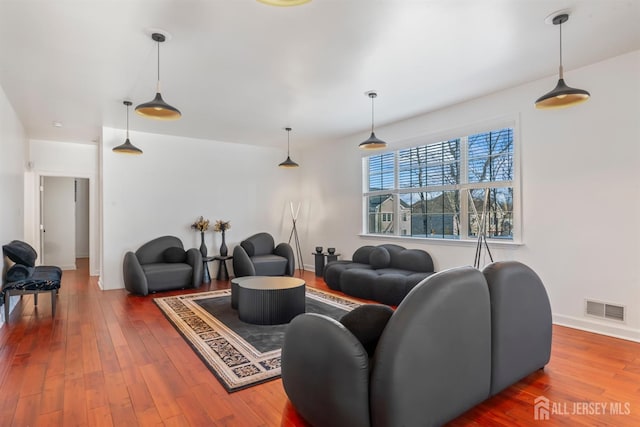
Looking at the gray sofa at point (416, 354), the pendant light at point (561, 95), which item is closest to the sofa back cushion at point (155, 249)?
the gray sofa at point (416, 354)

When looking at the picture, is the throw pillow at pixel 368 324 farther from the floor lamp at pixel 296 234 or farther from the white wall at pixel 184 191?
the floor lamp at pixel 296 234

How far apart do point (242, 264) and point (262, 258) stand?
0.55 metres

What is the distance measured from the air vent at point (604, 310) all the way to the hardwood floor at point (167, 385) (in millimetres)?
239

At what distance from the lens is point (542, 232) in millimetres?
4160

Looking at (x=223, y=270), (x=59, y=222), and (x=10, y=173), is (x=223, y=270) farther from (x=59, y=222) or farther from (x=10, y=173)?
(x=59, y=222)

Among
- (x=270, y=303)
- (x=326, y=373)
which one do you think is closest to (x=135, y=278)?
(x=270, y=303)

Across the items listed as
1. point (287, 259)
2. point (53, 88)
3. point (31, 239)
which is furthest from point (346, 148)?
point (31, 239)

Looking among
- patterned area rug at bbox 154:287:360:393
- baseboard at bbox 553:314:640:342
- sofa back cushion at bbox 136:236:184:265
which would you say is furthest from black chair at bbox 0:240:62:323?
baseboard at bbox 553:314:640:342

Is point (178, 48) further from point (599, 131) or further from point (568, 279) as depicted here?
point (568, 279)

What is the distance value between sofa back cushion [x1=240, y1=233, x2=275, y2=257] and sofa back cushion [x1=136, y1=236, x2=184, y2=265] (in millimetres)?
1296

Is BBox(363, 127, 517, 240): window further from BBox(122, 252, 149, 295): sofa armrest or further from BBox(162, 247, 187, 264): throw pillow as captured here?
BBox(122, 252, 149, 295): sofa armrest

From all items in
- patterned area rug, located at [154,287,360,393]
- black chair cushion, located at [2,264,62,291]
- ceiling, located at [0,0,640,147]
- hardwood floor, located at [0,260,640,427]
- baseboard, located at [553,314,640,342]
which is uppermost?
ceiling, located at [0,0,640,147]

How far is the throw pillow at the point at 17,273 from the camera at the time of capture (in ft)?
13.8

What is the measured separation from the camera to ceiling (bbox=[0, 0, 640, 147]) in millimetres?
2672
